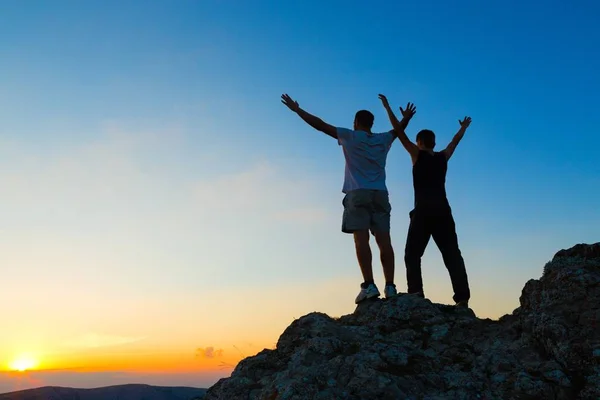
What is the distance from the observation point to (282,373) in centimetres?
482

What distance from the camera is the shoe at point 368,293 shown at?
7545mm

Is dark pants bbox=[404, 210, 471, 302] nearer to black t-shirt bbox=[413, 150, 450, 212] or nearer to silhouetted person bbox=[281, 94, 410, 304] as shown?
black t-shirt bbox=[413, 150, 450, 212]

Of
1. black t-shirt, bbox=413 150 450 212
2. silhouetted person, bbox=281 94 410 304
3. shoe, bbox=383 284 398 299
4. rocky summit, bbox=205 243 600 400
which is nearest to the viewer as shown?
rocky summit, bbox=205 243 600 400

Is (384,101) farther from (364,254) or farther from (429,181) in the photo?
(364,254)

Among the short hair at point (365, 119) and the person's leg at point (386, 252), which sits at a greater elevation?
the short hair at point (365, 119)

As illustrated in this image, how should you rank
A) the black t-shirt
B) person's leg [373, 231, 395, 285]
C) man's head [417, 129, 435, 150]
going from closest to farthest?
1. person's leg [373, 231, 395, 285]
2. the black t-shirt
3. man's head [417, 129, 435, 150]

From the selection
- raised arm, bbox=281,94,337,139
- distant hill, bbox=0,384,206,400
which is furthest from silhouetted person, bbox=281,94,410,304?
distant hill, bbox=0,384,206,400

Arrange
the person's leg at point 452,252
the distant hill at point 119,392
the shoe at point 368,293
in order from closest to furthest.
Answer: the shoe at point 368,293
the person's leg at point 452,252
the distant hill at point 119,392

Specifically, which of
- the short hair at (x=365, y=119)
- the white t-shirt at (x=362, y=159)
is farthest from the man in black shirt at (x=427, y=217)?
the white t-shirt at (x=362, y=159)

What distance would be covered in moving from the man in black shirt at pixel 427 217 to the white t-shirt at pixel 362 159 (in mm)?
724

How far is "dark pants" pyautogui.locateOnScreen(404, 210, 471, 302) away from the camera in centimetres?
858

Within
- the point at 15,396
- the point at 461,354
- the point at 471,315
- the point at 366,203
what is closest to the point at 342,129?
the point at 366,203

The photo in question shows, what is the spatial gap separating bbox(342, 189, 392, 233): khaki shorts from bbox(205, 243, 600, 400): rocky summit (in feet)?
6.64

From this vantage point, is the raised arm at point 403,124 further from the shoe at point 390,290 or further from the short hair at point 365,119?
the shoe at point 390,290
